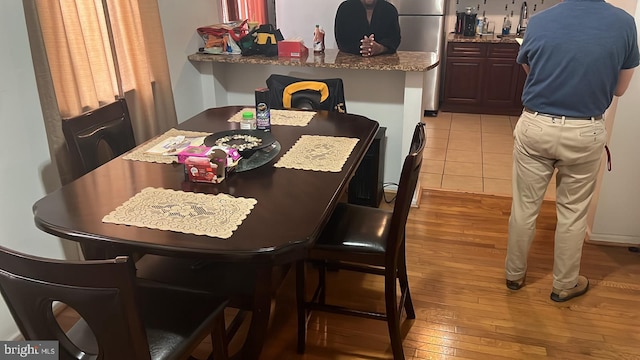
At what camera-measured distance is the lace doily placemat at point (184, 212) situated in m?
1.50

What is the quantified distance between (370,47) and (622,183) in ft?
5.55

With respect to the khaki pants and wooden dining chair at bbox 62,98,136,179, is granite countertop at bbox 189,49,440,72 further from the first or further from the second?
wooden dining chair at bbox 62,98,136,179

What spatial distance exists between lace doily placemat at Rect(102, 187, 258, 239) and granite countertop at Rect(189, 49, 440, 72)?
172cm

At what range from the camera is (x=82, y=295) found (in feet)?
3.75

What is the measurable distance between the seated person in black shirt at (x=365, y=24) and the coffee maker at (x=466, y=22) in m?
2.22

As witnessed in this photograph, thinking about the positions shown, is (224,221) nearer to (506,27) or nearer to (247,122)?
(247,122)

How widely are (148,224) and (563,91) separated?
1675mm

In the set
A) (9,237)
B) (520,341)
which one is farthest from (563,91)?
(9,237)

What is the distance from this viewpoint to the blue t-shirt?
1.99 meters

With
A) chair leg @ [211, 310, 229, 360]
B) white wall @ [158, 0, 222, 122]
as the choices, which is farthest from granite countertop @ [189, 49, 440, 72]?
chair leg @ [211, 310, 229, 360]

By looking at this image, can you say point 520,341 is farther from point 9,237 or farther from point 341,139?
point 9,237

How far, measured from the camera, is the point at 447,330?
2293 mm

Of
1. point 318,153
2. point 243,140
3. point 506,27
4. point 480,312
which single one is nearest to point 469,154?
point 506,27

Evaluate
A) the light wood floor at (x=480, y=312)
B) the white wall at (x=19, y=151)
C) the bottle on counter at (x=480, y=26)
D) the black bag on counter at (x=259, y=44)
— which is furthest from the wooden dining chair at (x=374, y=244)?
the bottle on counter at (x=480, y=26)
